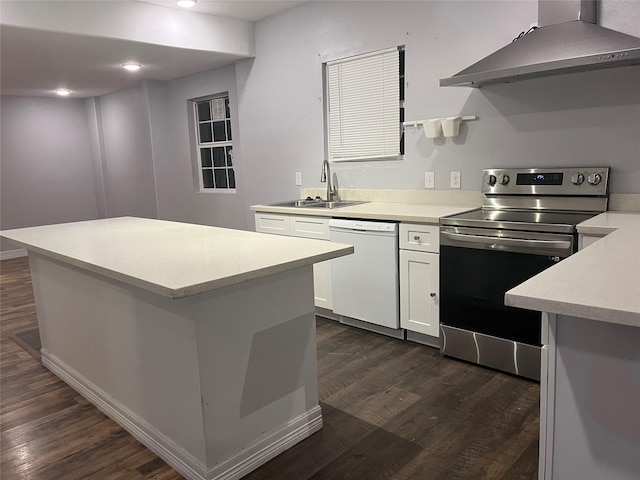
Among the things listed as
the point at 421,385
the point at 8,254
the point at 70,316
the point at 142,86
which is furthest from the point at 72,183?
the point at 421,385

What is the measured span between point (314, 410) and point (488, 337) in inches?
44.5

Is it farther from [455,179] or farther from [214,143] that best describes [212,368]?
[214,143]

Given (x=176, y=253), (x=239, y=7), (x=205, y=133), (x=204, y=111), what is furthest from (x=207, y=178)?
(x=176, y=253)

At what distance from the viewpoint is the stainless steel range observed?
2508 mm

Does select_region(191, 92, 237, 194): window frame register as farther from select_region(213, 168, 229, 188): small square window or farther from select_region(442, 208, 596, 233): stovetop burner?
select_region(442, 208, 596, 233): stovetop burner

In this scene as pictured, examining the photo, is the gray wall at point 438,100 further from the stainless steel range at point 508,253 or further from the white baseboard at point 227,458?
the white baseboard at point 227,458

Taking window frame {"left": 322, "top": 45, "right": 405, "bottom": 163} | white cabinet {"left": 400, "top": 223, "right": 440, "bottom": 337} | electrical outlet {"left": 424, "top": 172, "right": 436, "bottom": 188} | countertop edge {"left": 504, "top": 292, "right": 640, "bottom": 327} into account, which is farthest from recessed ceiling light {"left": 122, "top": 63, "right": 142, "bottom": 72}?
countertop edge {"left": 504, "top": 292, "right": 640, "bottom": 327}

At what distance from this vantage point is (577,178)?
276 cm

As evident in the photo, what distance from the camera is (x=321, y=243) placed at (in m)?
2.14

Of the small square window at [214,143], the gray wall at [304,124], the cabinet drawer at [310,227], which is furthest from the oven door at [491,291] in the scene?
the small square window at [214,143]

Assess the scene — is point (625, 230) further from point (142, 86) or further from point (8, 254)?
point (8, 254)

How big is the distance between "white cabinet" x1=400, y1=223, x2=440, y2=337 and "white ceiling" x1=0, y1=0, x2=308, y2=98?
235 centimetres

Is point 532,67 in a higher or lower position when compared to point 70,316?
higher

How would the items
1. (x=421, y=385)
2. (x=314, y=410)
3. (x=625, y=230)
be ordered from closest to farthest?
(x=625, y=230), (x=314, y=410), (x=421, y=385)
